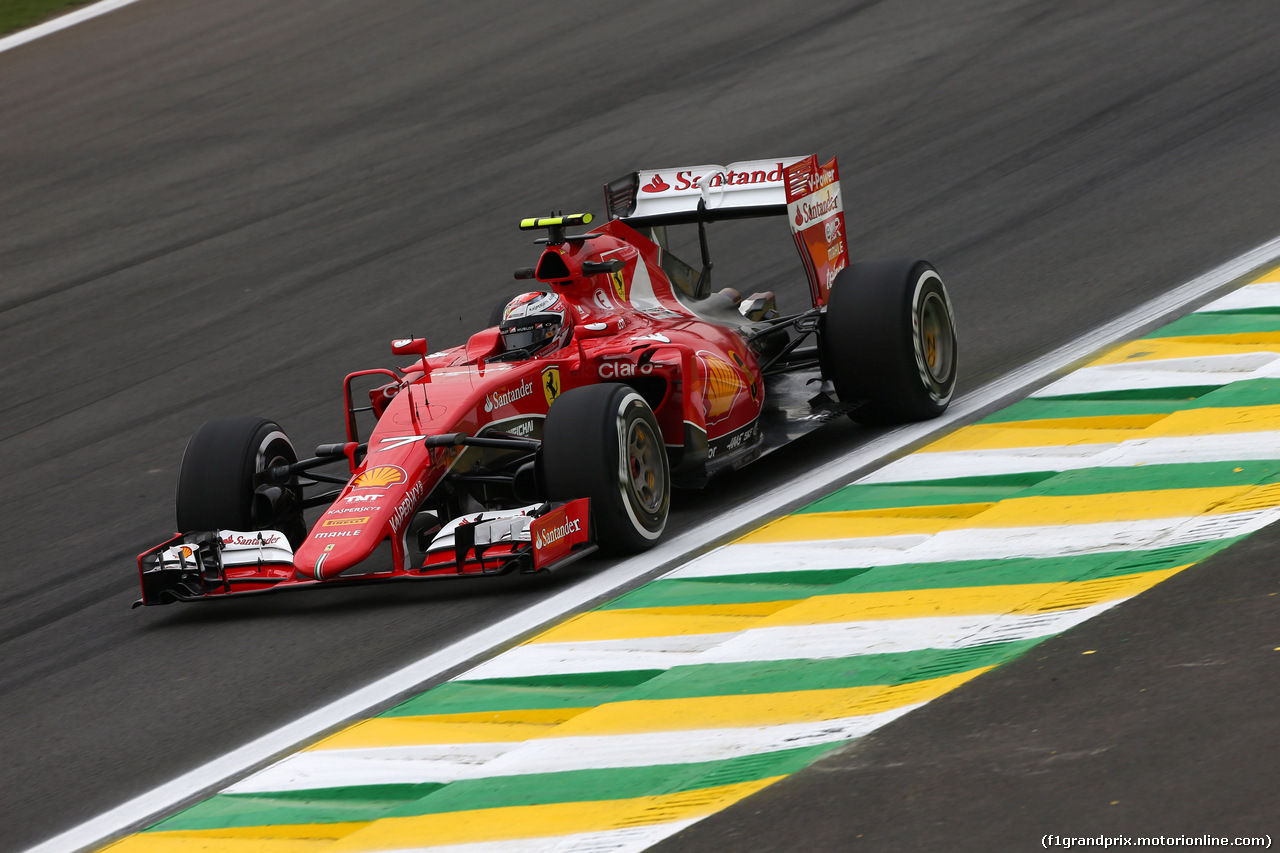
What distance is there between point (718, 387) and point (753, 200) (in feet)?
6.34

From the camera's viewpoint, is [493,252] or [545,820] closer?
[545,820]

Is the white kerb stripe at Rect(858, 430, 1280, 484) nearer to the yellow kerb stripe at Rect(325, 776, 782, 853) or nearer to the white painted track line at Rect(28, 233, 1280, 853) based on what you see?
the white painted track line at Rect(28, 233, 1280, 853)

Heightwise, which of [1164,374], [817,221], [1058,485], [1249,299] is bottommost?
[1058,485]

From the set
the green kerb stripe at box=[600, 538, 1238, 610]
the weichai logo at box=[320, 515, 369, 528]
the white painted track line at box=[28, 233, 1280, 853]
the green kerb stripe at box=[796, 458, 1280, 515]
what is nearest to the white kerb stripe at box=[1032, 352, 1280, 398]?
the white painted track line at box=[28, 233, 1280, 853]

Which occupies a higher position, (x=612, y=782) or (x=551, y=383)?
(x=551, y=383)

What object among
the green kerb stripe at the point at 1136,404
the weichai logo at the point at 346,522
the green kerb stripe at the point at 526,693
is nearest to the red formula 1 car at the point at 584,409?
the weichai logo at the point at 346,522

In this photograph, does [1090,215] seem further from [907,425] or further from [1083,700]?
[1083,700]

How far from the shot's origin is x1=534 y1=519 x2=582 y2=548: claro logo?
7246 mm

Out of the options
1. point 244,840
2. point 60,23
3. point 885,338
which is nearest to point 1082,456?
point 885,338

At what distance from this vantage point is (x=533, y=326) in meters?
8.63

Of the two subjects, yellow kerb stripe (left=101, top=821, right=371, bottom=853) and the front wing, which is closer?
yellow kerb stripe (left=101, top=821, right=371, bottom=853)

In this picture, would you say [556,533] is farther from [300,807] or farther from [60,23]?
[60,23]

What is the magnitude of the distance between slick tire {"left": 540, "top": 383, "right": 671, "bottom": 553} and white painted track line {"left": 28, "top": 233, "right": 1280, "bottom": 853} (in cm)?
18

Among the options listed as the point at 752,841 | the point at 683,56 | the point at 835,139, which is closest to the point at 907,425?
the point at 752,841
